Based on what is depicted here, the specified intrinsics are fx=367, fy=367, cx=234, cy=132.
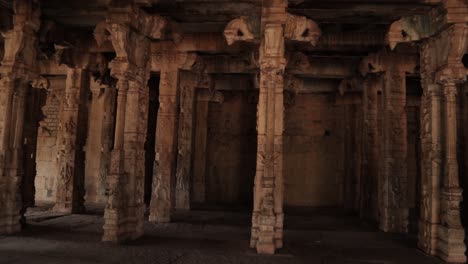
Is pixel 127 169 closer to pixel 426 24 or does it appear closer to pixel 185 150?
pixel 185 150

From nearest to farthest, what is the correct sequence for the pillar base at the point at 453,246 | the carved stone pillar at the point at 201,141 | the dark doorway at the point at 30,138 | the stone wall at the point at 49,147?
the pillar base at the point at 453,246
the dark doorway at the point at 30,138
the carved stone pillar at the point at 201,141
the stone wall at the point at 49,147

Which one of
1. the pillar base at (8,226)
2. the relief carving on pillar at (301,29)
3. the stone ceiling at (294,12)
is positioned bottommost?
the pillar base at (8,226)

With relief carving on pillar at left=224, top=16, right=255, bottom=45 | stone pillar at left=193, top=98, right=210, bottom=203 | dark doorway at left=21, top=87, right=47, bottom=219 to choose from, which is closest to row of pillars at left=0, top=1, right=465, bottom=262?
relief carving on pillar at left=224, top=16, right=255, bottom=45

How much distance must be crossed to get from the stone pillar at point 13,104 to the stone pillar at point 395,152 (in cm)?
796

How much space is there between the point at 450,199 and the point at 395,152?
8.83ft

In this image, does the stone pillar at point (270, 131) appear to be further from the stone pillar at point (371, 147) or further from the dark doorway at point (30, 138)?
the dark doorway at point (30, 138)

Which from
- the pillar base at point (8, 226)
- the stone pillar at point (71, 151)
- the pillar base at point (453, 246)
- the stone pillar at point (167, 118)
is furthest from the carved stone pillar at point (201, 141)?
the pillar base at point (453, 246)

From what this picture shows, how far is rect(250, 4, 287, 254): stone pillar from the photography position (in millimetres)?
6234

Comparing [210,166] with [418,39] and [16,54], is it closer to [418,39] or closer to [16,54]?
[16,54]

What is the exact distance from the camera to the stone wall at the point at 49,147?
45.9 ft

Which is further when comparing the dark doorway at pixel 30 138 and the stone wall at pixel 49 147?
the stone wall at pixel 49 147

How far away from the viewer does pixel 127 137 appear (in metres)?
6.95

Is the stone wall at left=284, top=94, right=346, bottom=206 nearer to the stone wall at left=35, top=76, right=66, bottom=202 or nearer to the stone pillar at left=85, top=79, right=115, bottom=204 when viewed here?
the stone pillar at left=85, top=79, right=115, bottom=204

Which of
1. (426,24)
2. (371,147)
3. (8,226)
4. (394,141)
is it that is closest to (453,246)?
(394,141)
